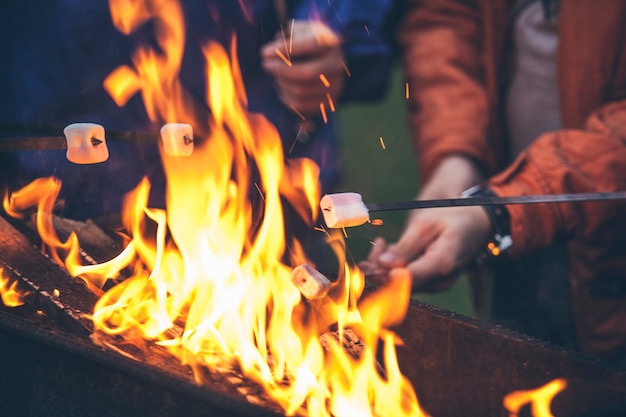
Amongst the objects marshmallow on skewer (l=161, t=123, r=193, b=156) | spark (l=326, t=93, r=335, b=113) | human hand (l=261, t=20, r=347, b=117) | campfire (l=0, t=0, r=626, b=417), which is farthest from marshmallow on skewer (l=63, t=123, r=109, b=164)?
spark (l=326, t=93, r=335, b=113)

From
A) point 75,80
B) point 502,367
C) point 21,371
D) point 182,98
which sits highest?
point 75,80

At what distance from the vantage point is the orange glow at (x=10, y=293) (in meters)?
1.44

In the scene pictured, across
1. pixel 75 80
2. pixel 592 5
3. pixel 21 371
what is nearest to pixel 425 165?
pixel 592 5

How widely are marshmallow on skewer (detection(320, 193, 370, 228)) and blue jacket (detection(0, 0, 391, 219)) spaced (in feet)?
2.63

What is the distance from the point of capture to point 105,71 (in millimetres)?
2219

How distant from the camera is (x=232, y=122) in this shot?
1.97m

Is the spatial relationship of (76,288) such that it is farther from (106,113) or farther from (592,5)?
Answer: (592,5)

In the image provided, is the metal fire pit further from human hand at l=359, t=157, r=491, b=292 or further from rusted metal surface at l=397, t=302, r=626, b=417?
human hand at l=359, t=157, r=491, b=292

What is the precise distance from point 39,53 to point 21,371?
1362 millimetres

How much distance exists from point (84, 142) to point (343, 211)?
633mm

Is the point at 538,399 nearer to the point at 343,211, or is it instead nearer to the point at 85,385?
the point at 343,211

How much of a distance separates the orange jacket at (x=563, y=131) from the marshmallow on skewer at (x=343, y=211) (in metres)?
0.73

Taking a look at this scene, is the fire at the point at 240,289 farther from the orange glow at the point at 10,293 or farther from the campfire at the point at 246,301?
the orange glow at the point at 10,293

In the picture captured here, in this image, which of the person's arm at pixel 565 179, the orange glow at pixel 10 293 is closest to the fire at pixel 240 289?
the orange glow at pixel 10 293
